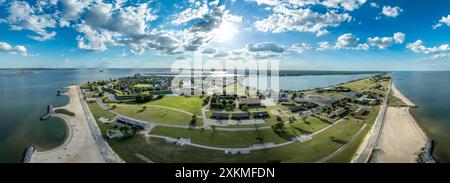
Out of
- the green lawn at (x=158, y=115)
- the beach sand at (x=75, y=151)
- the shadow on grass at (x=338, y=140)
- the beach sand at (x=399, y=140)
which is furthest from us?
the green lawn at (x=158, y=115)

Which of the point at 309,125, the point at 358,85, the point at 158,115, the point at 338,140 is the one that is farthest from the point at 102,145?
the point at 358,85

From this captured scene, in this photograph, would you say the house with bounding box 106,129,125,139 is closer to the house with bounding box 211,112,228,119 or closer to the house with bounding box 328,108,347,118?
the house with bounding box 211,112,228,119

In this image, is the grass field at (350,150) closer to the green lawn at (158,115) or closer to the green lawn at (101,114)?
the green lawn at (158,115)

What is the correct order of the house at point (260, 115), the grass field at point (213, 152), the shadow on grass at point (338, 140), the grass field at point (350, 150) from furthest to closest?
the house at point (260, 115) → the shadow on grass at point (338, 140) → the grass field at point (213, 152) → the grass field at point (350, 150)

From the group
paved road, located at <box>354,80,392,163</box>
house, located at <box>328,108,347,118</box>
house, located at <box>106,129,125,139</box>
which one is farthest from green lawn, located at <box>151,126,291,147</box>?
house, located at <box>328,108,347,118</box>

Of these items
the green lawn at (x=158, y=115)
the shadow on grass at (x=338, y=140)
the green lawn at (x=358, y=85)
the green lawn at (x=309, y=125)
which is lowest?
the shadow on grass at (x=338, y=140)

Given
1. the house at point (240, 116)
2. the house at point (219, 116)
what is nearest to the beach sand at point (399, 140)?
the house at point (240, 116)
